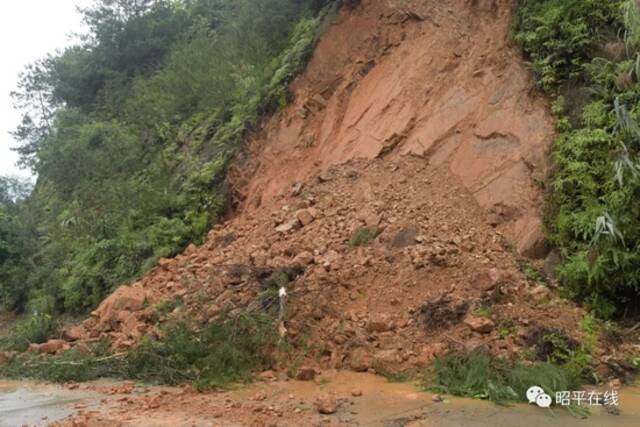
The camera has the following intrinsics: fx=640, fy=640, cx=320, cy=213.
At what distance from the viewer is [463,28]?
11180mm

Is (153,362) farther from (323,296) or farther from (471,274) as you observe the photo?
(471,274)

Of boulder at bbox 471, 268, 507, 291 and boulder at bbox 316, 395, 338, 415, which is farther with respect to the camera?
boulder at bbox 471, 268, 507, 291

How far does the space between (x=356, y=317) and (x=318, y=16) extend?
8299mm

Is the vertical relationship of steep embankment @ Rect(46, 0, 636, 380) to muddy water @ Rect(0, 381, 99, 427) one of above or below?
above

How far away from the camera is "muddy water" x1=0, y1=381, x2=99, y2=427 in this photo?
632cm

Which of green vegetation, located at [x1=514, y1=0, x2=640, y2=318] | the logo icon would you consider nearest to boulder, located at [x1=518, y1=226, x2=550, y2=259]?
green vegetation, located at [x1=514, y1=0, x2=640, y2=318]

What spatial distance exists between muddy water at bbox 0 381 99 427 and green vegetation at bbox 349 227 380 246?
4008 mm

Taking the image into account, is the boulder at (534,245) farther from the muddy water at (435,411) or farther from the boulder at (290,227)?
the boulder at (290,227)

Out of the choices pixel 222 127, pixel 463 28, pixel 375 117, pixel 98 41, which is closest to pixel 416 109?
pixel 375 117

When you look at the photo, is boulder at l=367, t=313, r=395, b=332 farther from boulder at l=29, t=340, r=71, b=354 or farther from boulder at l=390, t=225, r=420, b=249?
boulder at l=29, t=340, r=71, b=354

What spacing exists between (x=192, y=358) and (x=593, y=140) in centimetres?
575

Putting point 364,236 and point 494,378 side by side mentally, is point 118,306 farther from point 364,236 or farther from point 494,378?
point 494,378

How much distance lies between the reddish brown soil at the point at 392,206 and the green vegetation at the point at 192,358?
0.32 m

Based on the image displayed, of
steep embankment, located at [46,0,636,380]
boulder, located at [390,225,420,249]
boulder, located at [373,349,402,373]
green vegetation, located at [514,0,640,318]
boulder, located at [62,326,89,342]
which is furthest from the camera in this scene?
boulder, located at [62,326,89,342]
